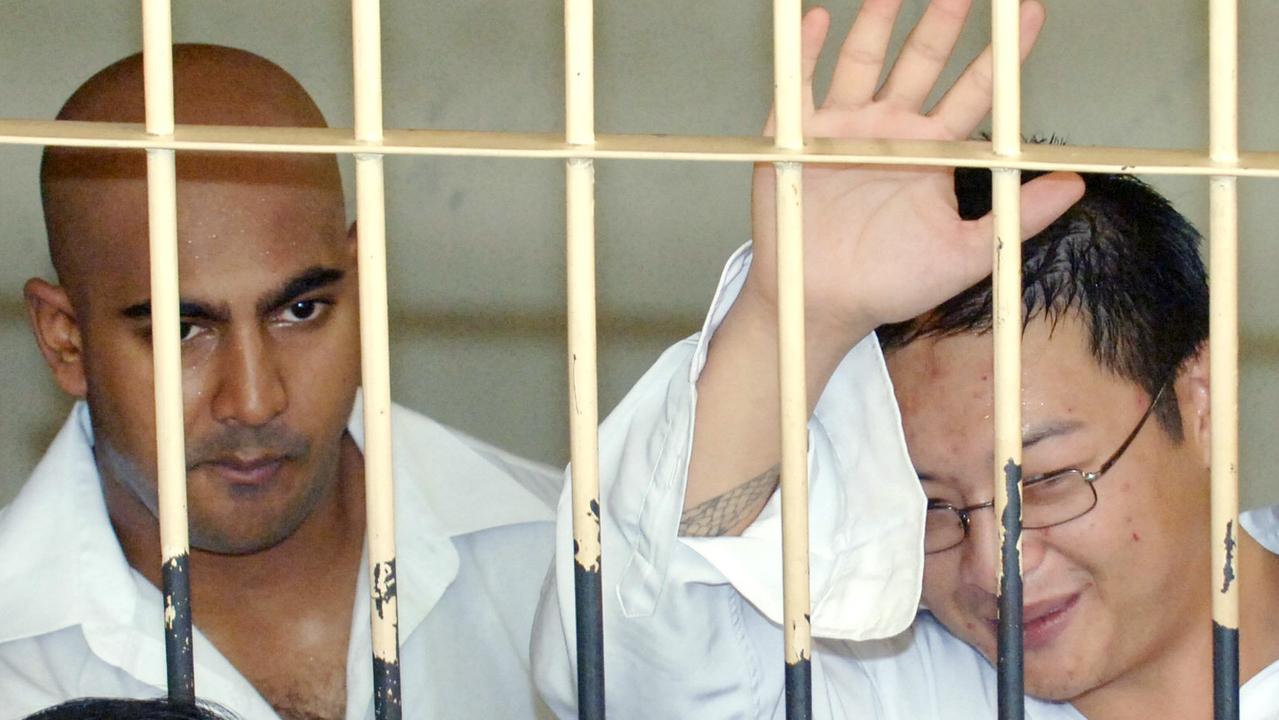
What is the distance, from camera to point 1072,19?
2.28 m

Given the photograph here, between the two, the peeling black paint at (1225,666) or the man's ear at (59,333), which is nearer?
the peeling black paint at (1225,666)

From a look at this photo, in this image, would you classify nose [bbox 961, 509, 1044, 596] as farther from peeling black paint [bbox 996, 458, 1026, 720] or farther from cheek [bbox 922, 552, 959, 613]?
peeling black paint [bbox 996, 458, 1026, 720]

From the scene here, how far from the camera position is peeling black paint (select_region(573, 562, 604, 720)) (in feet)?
2.94

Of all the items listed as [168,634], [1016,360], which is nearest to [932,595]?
[1016,360]

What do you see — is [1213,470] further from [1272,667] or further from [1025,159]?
[1272,667]

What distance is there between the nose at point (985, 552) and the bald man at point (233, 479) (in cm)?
50

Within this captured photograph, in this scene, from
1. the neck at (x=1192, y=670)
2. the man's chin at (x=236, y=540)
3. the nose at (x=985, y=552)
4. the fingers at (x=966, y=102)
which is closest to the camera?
the fingers at (x=966, y=102)

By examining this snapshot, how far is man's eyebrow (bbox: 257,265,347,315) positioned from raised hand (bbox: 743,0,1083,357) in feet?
2.10

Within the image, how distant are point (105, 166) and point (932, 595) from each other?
0.93m

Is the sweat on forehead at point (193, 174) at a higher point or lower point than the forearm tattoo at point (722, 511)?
higher

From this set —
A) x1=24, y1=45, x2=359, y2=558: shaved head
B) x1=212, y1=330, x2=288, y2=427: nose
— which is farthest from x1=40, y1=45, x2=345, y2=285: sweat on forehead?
x1=212, y1=330, x2=288, y2=427: nose

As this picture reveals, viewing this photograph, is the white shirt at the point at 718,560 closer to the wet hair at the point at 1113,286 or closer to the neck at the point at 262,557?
the wet hair at the point at 1113,286

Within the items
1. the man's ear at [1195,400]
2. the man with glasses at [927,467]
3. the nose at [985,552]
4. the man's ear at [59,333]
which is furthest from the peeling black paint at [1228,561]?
the man's ear at [59,333]

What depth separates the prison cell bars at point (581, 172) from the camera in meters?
0.82
